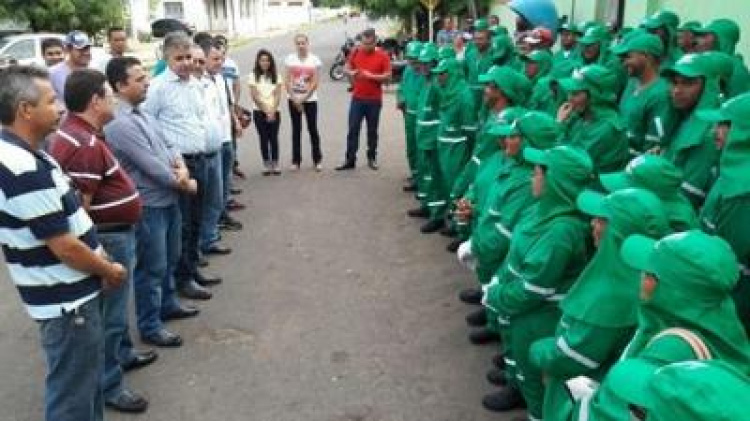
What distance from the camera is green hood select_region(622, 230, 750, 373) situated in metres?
2.33

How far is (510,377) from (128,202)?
2455 mm

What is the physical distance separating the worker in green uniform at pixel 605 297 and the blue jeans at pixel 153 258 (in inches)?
117

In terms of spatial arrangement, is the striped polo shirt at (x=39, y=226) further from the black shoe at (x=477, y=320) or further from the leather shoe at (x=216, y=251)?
the leather shoe at (x=216, y=251)

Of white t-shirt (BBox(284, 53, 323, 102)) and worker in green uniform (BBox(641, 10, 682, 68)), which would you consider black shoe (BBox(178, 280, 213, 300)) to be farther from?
worker in green uniform (BBox(641, 10, 682, 68))

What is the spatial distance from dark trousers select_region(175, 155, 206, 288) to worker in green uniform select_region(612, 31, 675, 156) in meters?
3.45

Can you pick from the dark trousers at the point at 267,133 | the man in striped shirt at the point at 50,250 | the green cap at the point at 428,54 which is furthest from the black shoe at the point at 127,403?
the dark trousers at the point at 267,133

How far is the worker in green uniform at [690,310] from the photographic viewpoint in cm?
232

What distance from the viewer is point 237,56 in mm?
33969

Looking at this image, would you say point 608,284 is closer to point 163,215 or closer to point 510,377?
point 510,377

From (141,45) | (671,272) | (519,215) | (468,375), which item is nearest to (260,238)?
(468,375)

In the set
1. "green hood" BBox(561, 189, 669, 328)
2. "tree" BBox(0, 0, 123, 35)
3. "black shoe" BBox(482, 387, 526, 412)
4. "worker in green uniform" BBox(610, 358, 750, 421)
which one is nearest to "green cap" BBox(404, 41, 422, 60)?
"black shoe" BBox(482, 387, 526, 412)

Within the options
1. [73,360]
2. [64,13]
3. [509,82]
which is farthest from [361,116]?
[64,13]

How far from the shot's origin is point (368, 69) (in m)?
9.83

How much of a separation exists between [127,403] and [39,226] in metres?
1.65
